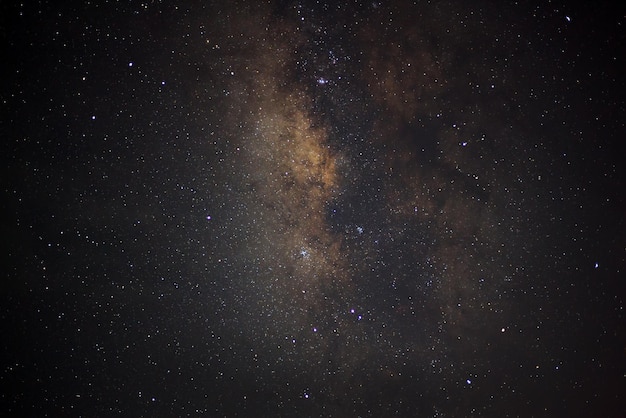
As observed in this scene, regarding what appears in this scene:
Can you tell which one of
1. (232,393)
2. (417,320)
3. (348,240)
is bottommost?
(232,393)

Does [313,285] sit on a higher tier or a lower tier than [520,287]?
lower

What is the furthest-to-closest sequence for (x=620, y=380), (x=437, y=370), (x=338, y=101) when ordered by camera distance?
(x=620, y=380), (x=437, y=370), (x=338, y=101)

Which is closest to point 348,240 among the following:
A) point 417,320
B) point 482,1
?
point 417,320

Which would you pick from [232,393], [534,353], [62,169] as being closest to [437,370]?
[534,353]

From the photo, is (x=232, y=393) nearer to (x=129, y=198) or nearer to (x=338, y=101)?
(x=129, y=198)

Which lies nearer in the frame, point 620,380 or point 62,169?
point 62,169

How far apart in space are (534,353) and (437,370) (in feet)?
1.07

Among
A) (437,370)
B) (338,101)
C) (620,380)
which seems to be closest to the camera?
(338,101)

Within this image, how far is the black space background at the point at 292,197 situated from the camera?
1.06 m

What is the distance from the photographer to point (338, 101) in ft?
3.55

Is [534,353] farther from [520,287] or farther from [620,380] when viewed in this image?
[620,380]

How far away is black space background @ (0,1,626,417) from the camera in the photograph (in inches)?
41.9

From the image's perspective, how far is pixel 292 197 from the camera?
1.09m

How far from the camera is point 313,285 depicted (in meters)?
1.13
